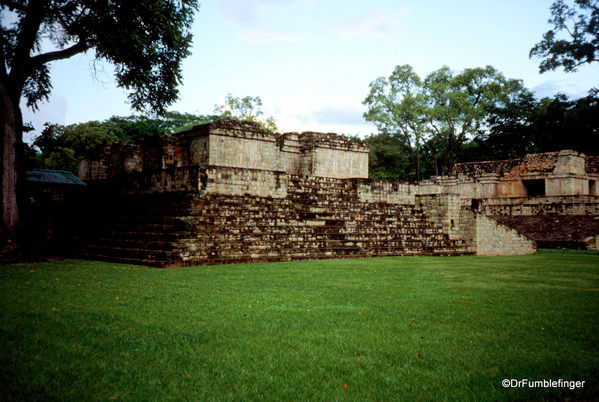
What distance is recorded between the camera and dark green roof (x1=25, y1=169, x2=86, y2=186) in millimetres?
22297

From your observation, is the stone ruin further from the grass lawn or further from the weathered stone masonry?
the grass lawn

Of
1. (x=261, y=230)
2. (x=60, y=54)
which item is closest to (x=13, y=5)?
(x=60, y=54)

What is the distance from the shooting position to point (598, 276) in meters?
9.22

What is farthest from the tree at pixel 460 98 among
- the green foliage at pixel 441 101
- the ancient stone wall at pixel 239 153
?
the ancient stone wall at pixel 239 153

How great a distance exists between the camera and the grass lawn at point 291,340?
10.1 feet

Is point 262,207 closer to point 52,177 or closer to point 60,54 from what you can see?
point 60,54

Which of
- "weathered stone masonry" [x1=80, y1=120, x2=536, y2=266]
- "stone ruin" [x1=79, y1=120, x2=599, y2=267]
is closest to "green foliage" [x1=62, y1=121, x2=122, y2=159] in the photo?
"stone ruin" [x1=79, y1=120, x2=599, y2=267]

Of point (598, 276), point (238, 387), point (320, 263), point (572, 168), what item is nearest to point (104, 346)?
point (238, 387)

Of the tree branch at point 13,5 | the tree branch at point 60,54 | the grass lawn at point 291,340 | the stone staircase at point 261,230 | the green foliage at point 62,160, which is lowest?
the grass lawn at point 291,340

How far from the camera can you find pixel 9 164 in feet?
39.0

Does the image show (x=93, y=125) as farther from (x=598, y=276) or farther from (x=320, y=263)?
(x=598, y=276)

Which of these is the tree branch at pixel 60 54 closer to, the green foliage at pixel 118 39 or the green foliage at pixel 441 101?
the green foliage at pixel 118 39

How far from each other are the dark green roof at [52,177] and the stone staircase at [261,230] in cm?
815

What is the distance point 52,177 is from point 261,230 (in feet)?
50.9
